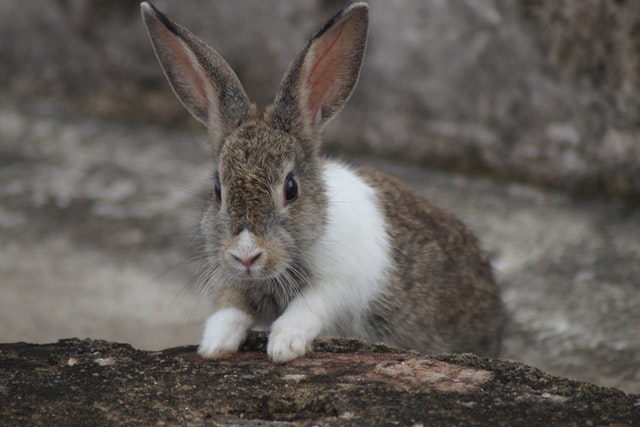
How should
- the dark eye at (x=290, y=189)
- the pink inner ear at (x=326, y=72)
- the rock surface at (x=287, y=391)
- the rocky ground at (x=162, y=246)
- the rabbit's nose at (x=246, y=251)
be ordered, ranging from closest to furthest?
the rock surface at (x=287, y=391), the rabbit's nose at (x=246, y=251), the dark eye at (x=290, y=189), the pink inner ear at (x=326, y=72), the rocky ground at (x=162, y=246)

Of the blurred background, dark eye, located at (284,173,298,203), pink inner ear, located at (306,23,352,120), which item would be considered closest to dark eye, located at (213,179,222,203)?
dark eye, located at (284,173,298,203)

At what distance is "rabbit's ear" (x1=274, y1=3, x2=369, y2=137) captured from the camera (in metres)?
3.54

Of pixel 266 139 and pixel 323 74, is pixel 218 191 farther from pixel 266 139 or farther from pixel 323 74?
pixel 323 74

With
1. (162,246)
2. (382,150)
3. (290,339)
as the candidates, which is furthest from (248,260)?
(382,150)

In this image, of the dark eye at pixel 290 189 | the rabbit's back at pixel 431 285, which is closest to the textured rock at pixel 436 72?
the rabbit's back at pixel 431 285

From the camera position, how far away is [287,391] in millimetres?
2781

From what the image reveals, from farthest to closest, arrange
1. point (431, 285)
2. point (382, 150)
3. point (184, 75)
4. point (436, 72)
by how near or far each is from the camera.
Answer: point (382, 150), point (436, 72), point (431, 285), point (184, 75)

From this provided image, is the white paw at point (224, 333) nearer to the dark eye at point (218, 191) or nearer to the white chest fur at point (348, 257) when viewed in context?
the white chest fur at point (348, 257)

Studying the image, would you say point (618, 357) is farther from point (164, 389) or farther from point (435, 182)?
point (164, 389)

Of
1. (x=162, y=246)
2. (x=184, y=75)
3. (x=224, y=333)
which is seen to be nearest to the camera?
(x=224, y=333)

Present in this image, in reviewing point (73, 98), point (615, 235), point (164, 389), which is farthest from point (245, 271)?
point (73, 98)

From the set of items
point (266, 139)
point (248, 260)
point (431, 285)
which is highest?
point (266, 139)

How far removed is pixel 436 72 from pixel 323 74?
8.66 ft

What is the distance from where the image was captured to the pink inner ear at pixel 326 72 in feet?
12.0
